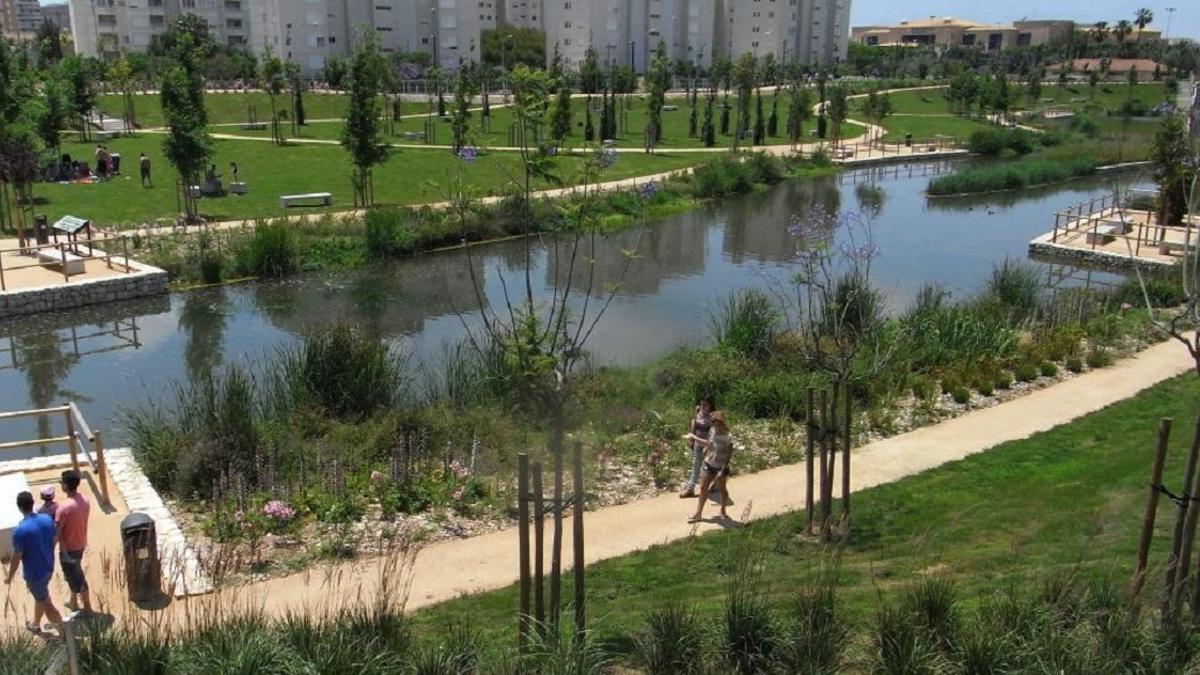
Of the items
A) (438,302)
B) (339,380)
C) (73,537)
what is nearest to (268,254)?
(438,302)

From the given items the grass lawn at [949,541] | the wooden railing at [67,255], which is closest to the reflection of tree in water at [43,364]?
the wooden railing at [67,255]

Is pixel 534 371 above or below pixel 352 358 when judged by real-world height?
above

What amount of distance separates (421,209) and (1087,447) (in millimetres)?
23236

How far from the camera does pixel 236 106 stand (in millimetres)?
67438

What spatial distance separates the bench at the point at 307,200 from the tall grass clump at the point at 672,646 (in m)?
29.3

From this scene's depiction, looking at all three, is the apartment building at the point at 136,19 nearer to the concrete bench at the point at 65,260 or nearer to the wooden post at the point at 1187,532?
the concrete bench at the point at 65,260

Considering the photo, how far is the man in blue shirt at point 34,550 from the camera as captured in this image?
323 inches

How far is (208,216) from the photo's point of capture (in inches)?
1257

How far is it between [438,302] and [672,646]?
1969cm

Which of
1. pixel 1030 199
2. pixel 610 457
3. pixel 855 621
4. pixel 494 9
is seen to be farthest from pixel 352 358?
pixel 494 9

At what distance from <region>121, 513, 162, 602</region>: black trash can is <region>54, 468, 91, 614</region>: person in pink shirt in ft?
1.50

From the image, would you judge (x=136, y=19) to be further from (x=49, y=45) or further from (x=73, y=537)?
(x=73, y=537)

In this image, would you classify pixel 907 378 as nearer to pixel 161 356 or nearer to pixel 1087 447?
pixel 1087 447

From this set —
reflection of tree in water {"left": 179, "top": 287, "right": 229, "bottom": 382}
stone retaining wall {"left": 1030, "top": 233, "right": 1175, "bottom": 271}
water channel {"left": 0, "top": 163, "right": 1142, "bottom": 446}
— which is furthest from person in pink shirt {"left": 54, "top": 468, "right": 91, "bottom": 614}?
stone retaining wall {"left": 1030, "top": 233, "right": 1175, "bottom": 271}
